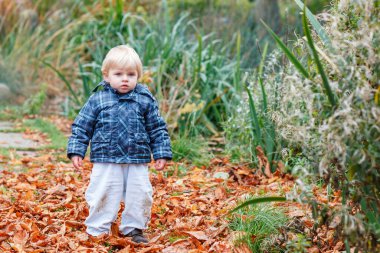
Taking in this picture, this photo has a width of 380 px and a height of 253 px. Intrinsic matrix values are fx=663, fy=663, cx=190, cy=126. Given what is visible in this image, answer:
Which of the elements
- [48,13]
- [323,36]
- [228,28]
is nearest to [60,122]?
[228,28]

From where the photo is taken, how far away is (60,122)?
8.61m

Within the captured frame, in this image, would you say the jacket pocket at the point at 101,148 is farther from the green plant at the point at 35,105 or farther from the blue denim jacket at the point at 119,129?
the green plant at the point at 35,105

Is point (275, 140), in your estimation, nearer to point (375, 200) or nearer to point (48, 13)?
point (375, 200)

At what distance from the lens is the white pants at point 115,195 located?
3893mm

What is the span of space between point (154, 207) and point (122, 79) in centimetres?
115

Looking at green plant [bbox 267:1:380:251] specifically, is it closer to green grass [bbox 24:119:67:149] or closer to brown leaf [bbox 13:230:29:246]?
brown leaf [bbox 13:230:29:246]

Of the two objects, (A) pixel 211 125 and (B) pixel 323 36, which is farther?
(A) pixel 211 125

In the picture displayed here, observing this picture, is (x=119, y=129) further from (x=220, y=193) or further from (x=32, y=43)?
(x=32, y=43)

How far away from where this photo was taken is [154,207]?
464cm

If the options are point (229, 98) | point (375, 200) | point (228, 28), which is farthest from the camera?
point (228, 28)

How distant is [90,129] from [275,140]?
208 centimetres

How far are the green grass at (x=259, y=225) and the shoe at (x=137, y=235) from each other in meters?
0.53

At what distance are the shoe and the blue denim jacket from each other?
1.42ft

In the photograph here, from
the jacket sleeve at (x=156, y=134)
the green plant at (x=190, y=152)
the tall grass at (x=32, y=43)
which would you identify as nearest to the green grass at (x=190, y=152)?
the green plant at (x=190, y=152)
